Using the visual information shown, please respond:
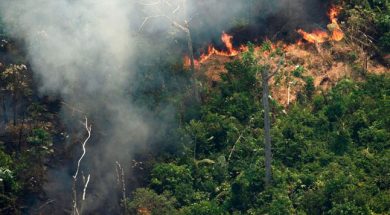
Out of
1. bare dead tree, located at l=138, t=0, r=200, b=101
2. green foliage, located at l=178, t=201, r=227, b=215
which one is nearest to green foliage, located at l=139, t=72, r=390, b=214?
green foliage, located at l=178, t=201, r=227, b=215

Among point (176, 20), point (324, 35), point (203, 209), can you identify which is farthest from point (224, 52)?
point (203, 209)

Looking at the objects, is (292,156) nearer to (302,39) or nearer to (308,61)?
(308,61)

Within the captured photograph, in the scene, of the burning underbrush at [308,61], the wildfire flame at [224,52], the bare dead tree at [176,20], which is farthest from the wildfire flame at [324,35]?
the bare dead tree at [176,20]

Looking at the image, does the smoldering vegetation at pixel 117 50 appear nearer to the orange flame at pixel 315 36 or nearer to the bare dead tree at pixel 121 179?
the bare dead tree at pixel 121 179

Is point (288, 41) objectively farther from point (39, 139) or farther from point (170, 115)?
point (39, 139)

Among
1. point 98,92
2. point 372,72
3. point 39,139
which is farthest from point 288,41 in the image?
point 39,139

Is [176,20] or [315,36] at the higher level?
[176,20]
